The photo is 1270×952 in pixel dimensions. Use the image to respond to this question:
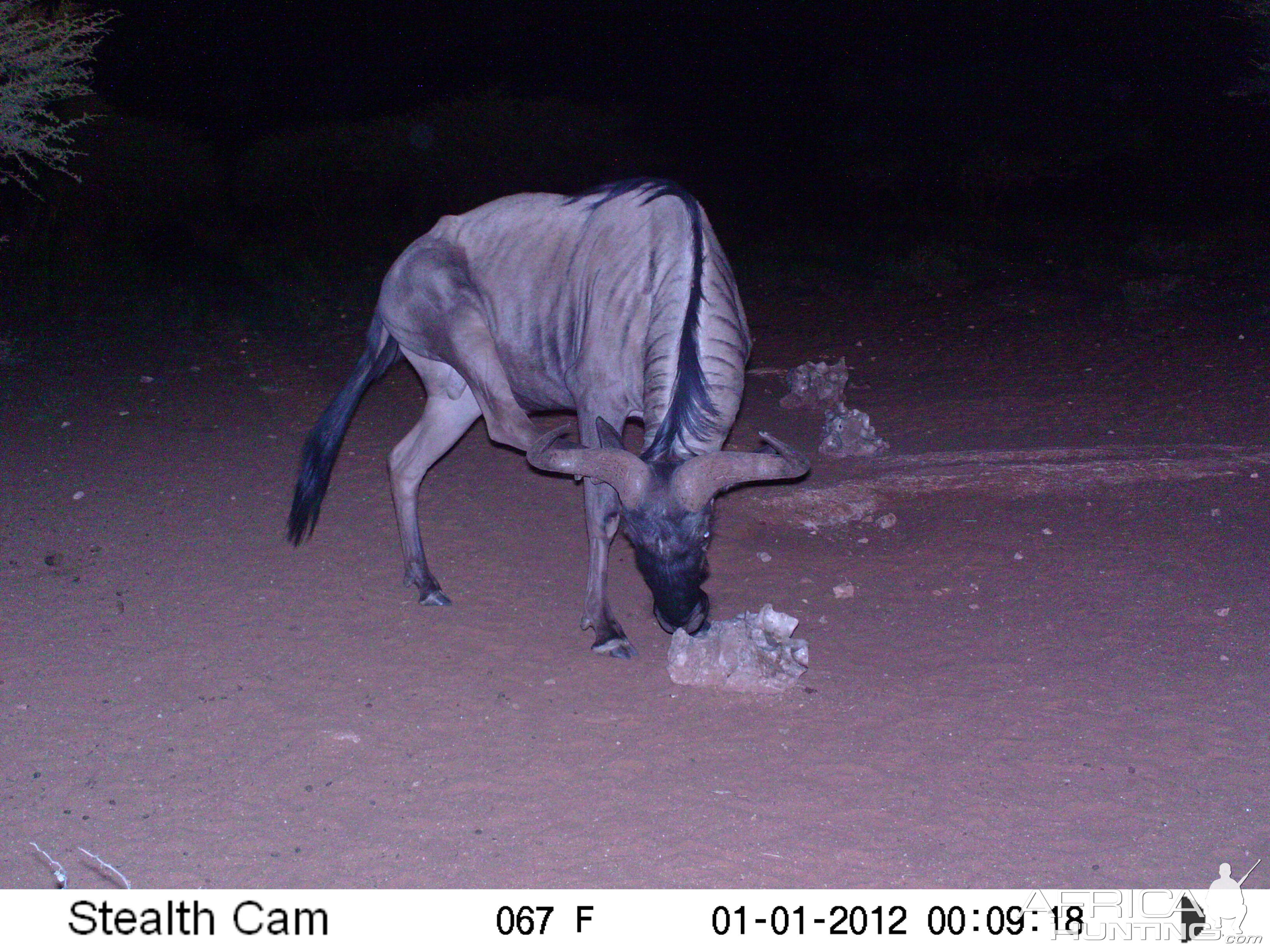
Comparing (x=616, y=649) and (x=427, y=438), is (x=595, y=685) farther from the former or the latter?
(x=427, y=438)

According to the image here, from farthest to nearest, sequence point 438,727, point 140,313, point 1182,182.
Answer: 1. point 1182,182
2. point 140,313
3. point 438,727

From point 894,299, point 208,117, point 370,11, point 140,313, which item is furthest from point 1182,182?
point 208,117

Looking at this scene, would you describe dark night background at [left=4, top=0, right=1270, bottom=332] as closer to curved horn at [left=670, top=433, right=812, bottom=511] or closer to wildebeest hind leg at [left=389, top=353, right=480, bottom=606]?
wildebeest hind leg at [left=389, top=353, right=480, bottom=606]

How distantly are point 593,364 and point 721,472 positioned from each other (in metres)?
0.94

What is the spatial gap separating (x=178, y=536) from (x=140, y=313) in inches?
256

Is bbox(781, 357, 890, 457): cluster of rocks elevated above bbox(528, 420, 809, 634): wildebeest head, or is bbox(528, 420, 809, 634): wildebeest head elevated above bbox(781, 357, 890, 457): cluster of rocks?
bbox(781, 357, 890, 457): cluster of rocks

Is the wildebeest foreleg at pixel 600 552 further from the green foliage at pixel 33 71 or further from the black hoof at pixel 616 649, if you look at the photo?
the green foliage at pixel 33 71

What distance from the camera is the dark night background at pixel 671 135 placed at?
14.0 metres

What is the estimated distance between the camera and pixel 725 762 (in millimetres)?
3740

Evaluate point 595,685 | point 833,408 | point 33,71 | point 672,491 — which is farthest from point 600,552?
point 33,71

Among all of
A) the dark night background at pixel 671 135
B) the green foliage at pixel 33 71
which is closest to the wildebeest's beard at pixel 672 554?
the green foliage at pixel 33 71

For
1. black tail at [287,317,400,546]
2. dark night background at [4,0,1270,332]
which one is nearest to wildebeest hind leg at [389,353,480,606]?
black tail at [287,317,400,546]

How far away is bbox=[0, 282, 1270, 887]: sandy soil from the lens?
10.7 feet

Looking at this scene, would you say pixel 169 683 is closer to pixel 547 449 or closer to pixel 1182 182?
pixel 547 449
